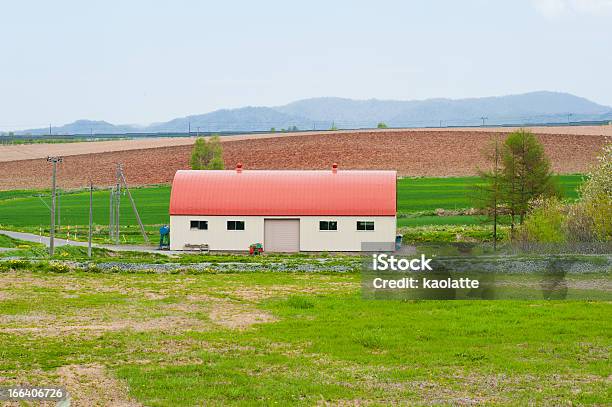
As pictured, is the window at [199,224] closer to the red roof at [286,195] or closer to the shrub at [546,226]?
the red roof at [286,195]

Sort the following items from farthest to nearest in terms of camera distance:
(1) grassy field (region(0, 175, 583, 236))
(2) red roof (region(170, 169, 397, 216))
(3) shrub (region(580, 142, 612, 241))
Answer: (1) grassy field (region(0, 175, 583, 236))
(2) red roof (region(170, 169, 397, 216))
(3) shrub (region(580, 142, 612, 241))

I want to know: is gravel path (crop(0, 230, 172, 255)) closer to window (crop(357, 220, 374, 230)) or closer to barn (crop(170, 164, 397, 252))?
barn (crop(170, 164, 397, 252))

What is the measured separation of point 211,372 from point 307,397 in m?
2.89

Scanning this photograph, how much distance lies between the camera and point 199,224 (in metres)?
54.2

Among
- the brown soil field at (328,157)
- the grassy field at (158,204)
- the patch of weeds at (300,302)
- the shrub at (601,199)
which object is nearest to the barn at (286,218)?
the grassy field at (158,204)

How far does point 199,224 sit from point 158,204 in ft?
93.0

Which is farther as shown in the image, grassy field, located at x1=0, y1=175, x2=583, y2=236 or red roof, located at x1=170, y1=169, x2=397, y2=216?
grassy field, located at x1=0, y1=175, x2=583, y2=236

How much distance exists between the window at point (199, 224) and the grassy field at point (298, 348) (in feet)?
68.3

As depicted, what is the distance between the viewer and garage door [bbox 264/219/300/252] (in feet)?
177

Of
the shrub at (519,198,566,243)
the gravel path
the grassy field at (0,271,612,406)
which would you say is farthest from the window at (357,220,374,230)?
the grassy field at (0,271,612,406)

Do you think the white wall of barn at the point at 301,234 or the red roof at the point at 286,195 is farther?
the red roof at the point at 286,195

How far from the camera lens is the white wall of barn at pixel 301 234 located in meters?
53.6

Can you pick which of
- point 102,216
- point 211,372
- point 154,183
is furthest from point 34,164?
point 211,372

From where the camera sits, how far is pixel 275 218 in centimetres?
5394
